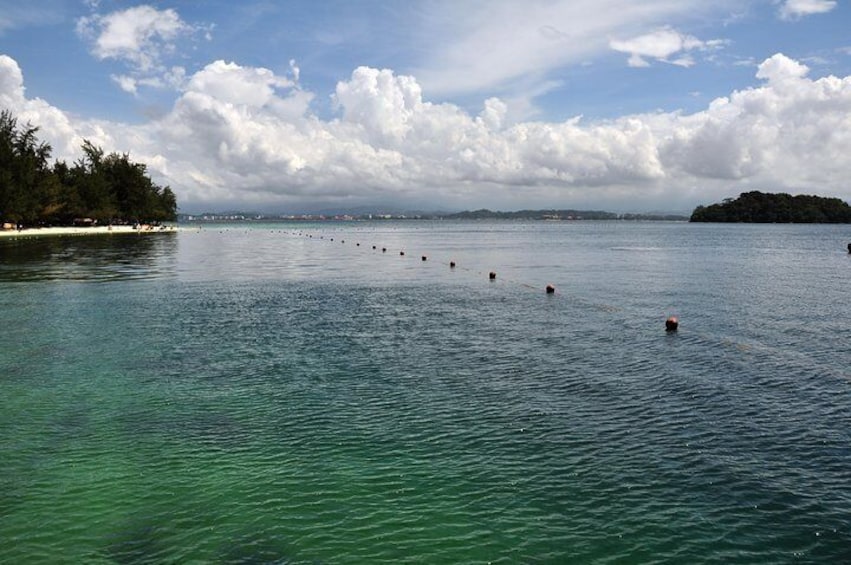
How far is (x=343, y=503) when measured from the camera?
12062 millimetres

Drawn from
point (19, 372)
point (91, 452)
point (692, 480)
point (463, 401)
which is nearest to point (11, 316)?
point (19, 372)

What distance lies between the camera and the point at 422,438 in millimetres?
15406

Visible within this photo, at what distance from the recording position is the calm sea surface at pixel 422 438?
427 inches

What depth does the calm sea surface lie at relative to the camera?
1085 centimetres

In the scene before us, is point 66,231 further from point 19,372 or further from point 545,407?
point 545,407

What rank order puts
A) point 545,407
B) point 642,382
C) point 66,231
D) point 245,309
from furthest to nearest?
point 66,231 → point 245,309 → point 642,382 → point 545,407

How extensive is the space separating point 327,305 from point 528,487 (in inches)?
1059

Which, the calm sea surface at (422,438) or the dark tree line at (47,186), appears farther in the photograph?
the dark tree line at (47,186)

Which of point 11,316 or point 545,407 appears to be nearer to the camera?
point 545,407

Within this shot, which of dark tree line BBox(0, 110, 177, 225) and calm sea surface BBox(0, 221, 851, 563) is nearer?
calm sea surface BBox(0, 221, 851, 563)

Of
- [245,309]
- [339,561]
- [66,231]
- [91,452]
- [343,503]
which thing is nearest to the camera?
[339,561]

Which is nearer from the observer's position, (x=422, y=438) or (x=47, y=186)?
(x=422, y=438)

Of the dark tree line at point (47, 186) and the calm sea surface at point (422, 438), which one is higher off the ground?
the dark tree line at point (47, 186)

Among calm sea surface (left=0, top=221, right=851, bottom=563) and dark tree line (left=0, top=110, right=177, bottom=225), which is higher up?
dark tree line (left=0, top=110, right=177, bottom=225)
